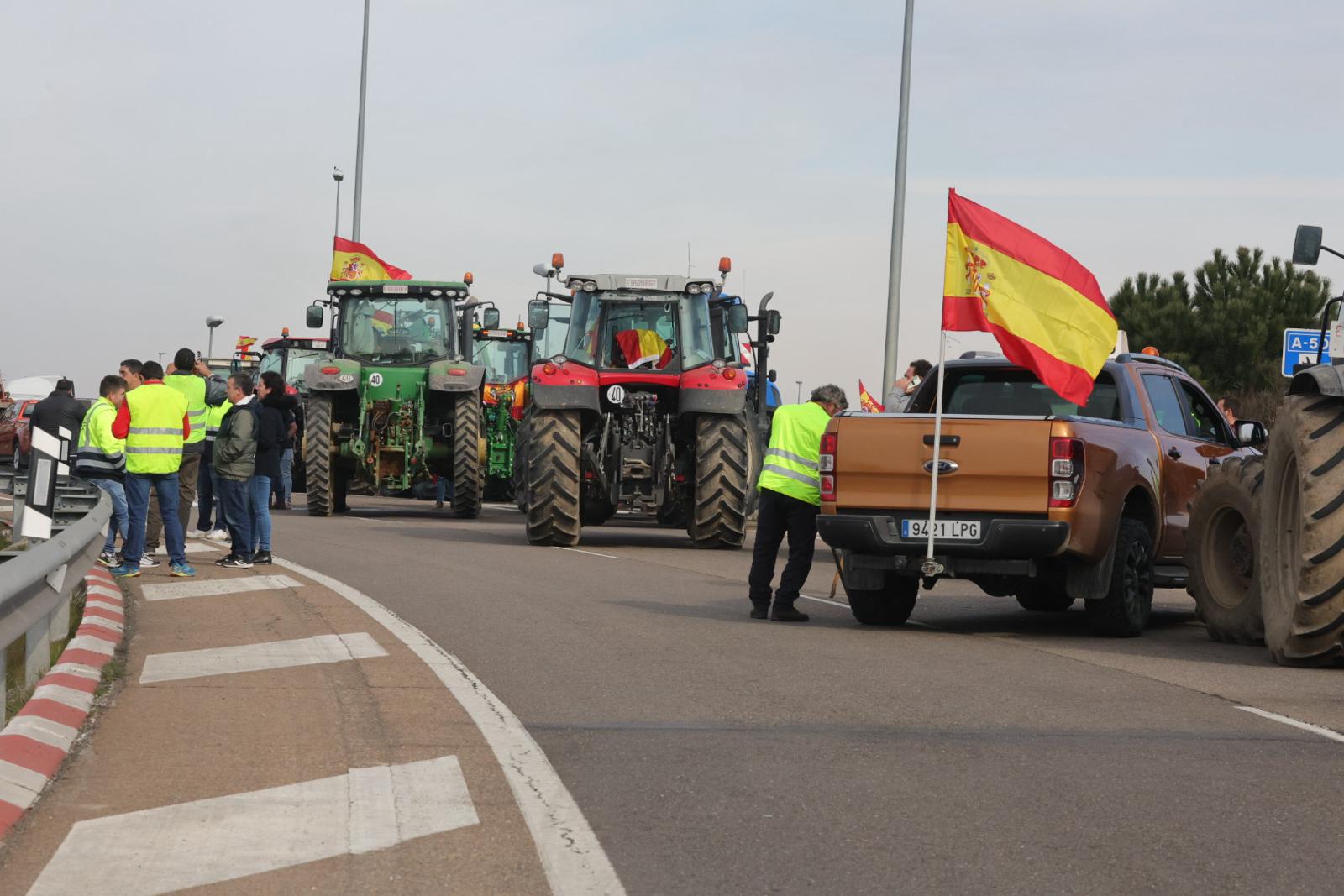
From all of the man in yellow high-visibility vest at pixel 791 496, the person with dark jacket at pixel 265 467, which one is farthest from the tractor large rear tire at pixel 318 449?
the man in yellow high-visibility vest at pixel 791 496

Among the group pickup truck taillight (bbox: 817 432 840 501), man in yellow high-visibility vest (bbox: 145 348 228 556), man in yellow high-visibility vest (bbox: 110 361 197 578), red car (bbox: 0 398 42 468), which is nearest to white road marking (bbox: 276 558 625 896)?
pickup truck taillight (bbox: 817 432 840 501)

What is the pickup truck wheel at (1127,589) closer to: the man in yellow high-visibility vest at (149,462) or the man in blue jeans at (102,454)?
the man in yellow high-visibility vest at (149,462)

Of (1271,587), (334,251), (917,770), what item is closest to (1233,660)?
(1271,587)

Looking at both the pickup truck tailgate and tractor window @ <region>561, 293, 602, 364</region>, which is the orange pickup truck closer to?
the pickup truck tailgate

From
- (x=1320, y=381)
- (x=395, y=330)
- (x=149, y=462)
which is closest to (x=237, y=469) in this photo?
(x=149, y=462)

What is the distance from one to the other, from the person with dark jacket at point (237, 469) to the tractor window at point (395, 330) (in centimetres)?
1054

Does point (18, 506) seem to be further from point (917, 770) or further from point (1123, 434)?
point (917, 770)

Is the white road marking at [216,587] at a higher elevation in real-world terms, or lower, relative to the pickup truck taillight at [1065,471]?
lower

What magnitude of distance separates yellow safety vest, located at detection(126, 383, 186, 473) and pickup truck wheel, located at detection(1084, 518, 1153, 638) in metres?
7.42

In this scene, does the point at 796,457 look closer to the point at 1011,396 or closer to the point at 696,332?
the point at 1011,396

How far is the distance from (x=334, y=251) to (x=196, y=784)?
1071 inches

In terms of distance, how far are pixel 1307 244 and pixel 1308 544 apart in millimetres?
4514

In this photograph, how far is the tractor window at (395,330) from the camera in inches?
1068

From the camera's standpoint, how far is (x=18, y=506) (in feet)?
49.9
